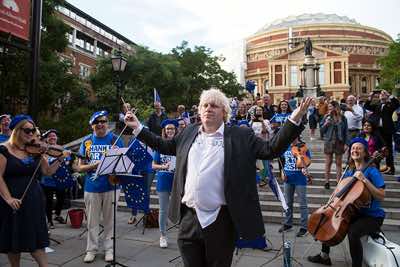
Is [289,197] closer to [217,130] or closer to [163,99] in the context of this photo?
[217,130]

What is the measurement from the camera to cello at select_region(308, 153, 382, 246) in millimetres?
4633

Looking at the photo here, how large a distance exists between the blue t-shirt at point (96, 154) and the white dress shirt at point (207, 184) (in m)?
2.75

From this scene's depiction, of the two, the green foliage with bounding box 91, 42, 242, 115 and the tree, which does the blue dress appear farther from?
the green foliage with bounding box 91, 42, 242, 115

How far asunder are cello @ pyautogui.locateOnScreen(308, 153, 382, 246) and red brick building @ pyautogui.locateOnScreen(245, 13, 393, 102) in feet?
247

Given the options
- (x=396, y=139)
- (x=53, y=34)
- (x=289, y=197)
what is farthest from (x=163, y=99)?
(x=289, y=197)

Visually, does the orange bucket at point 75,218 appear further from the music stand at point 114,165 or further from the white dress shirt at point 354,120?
the white dress shirt at point 354,120

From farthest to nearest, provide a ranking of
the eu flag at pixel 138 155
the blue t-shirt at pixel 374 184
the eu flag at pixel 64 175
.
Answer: the eu flag at pixel 64 175, the eu flag at pixel 138 155, the blue t-shirt at pixel 374 184

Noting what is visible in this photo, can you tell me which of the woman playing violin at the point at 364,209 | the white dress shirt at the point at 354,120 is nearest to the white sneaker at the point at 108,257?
the woman playing violin at the point at 364,209

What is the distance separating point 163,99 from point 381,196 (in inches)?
1157

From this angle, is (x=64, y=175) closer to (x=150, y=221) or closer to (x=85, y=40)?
(x=150, y=221)

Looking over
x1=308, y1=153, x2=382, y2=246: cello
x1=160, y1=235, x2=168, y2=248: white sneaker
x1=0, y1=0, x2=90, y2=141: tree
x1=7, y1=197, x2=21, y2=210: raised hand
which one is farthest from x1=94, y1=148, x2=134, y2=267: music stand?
x1=0, y1=0, x2=90, y2=141: tree

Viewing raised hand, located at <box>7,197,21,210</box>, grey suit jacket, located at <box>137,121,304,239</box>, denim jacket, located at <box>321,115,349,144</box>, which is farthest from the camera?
denim jacket, located at <box>321,115,349,144</box>

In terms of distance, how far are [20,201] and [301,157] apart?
4.68 m

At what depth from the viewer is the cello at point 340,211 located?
4.63 m
